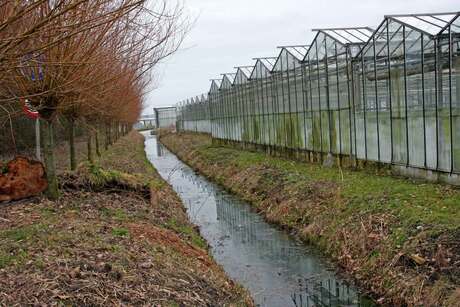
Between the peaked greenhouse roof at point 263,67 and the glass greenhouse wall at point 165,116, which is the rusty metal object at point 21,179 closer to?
the peaked greenhouse roof at point 263,67

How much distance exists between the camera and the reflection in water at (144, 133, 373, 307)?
8430 mm

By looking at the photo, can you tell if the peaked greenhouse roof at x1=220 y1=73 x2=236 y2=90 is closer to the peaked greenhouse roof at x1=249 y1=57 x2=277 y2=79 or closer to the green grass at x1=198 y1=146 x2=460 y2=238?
the peaked greenhouse roof at x1=249 y1=57 x2=277 y2=79

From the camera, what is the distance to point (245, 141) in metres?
29.2

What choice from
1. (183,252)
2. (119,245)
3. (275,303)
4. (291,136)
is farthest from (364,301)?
(291,136)

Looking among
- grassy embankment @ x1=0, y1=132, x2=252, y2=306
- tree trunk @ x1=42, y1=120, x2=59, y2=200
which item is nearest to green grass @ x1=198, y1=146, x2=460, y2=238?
grassy embankment @ x1=0, y1=132, x2=252, y2=306

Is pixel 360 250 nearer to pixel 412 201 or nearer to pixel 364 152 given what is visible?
A: pixel 412 201

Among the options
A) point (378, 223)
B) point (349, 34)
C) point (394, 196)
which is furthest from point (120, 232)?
point (349, 34)

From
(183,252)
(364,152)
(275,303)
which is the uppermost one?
(364,152)

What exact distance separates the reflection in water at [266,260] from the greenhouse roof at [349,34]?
645cm

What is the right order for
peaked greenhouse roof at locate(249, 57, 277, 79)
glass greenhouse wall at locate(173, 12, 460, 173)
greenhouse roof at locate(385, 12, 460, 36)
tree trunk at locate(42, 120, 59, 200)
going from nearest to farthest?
tree trunk at locate(42, 120, 59, 200)
glass greenhouse wall at locate(173, 12, 460, 173)
greenhouse roof at locate(385, 12, 460, 36)
peaked greenhouse roof at locate(249, 57, 277, 79)

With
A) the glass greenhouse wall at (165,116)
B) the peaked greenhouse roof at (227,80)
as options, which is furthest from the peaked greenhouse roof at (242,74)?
the glass greenhouse wall at (165,116)

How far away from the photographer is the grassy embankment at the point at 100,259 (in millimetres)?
5586

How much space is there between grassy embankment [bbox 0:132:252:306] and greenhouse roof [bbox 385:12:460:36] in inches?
299

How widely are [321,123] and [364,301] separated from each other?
11.1 m
